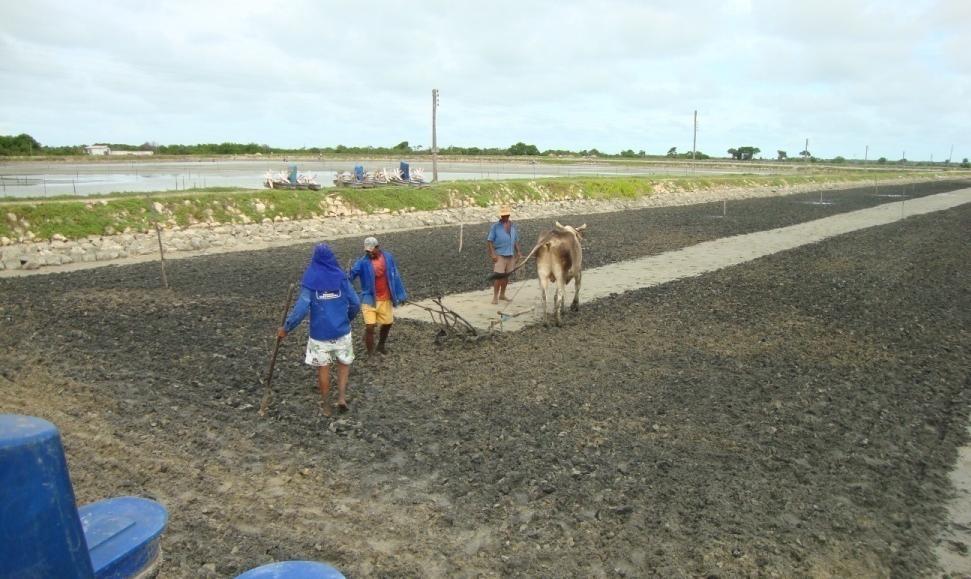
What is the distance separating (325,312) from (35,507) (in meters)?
5.98

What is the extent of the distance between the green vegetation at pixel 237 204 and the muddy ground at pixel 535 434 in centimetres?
991

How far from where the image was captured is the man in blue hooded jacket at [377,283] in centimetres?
1073

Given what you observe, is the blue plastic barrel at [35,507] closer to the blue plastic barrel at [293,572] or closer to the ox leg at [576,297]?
the blue plastic barrel at [293,572]

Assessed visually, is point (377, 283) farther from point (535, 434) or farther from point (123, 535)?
point (123, 535)

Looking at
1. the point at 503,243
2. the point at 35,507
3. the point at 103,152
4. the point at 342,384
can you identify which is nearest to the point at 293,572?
the point at 35,507

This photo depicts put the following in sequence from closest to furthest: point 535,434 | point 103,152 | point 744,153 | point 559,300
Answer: point 535,434 → point 559,300 → point 103,152 → point 744,153

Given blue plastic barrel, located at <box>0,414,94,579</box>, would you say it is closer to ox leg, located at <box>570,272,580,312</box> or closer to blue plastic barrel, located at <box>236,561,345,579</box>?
blue plastic barrel, located at <box>236,561,345,579</box>


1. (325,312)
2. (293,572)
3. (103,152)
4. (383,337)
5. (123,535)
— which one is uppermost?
(103,152)

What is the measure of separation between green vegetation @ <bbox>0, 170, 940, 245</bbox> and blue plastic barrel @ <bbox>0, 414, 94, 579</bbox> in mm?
23899

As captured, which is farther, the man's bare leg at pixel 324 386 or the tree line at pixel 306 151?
the tree line at pixel 306 151

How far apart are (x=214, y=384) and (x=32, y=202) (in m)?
19.8

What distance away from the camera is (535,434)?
27.8 ft

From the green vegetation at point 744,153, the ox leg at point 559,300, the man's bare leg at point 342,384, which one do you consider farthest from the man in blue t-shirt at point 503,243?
the green vegetation at point 744,153

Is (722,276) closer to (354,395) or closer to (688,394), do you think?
(688,394)
